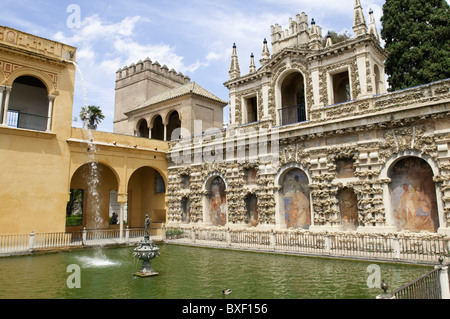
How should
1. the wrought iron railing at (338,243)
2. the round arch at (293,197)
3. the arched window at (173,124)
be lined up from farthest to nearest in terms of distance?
the arched window at (173,124) → the round arch at (293,197) → the wrought iron railing at (338,243)

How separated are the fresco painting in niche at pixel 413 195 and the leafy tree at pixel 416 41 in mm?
11071

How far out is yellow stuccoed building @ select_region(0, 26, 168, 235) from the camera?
17.8 meters

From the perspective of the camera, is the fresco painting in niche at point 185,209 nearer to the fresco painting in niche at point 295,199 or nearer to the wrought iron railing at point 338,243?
the wrought iron railing at point 338,243

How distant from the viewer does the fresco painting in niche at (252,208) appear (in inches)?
806

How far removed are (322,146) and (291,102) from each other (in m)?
7.07

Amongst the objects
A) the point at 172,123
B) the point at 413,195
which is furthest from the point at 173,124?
the point at 413,195

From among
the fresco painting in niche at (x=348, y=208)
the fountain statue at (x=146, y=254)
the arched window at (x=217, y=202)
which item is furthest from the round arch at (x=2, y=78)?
the fresco painting in niche at (x=348, y=208)

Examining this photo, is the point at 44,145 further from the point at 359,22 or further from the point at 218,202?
the point at 359,22

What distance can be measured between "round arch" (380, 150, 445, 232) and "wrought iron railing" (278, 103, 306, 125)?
7.68m

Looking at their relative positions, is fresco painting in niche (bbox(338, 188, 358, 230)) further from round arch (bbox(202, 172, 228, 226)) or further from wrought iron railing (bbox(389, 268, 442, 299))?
wrought iron railing (bbox(389, 268, 442, 299))

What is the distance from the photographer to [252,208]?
67.8ft

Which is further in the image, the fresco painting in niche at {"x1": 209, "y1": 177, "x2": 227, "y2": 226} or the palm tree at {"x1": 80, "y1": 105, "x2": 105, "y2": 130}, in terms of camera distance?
the palm tree at {"x1": 80, "y1": 105, "x2": 105, "y2": 130}

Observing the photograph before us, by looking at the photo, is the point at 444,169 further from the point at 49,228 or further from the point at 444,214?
the point at 49,228

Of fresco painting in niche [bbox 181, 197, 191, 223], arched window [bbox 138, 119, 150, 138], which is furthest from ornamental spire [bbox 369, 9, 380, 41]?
arched window [bbox 138, 119, 150, 138]
